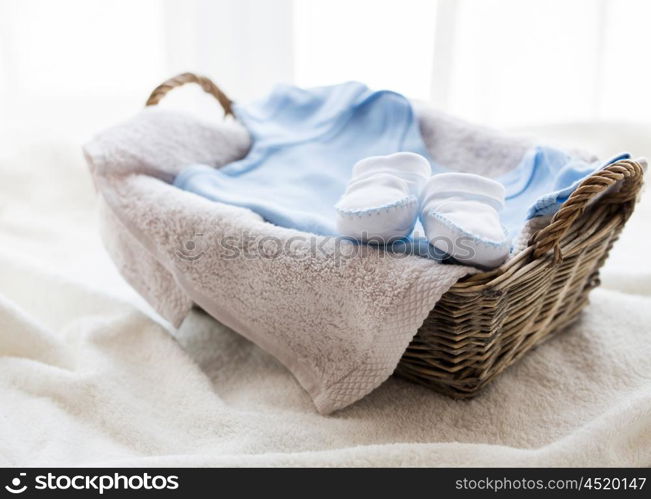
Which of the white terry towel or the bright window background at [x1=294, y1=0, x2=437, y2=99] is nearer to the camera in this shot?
the white terry towel

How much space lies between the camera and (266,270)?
939 mm

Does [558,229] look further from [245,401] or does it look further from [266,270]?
[245,401]

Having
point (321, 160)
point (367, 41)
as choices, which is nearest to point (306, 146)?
point (321, 160)

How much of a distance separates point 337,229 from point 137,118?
491 millimetres

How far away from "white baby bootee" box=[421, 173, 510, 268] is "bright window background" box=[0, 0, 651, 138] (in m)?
0.97

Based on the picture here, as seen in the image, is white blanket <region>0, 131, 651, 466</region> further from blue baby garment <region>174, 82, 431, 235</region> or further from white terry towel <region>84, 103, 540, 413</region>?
blue baby garment <region>174, 82, 431, 235</region>

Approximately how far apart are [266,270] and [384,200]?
0.61 feet

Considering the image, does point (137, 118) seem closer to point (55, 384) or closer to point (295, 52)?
point (55, 384)

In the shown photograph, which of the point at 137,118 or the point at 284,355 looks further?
the point at 137,118

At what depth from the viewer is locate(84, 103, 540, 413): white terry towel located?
0.86 m

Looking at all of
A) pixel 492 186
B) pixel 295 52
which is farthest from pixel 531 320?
pixel 295 52

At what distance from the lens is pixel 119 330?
1090mm

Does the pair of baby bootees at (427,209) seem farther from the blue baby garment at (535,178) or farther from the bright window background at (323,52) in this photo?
the bright window background at (323,52)

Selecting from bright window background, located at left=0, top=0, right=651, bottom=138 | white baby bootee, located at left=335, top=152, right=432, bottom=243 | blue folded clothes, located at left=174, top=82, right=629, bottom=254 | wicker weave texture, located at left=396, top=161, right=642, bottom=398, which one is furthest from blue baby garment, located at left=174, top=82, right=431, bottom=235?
bright window background, located at left=0, top=0, right=651, bottom=138
